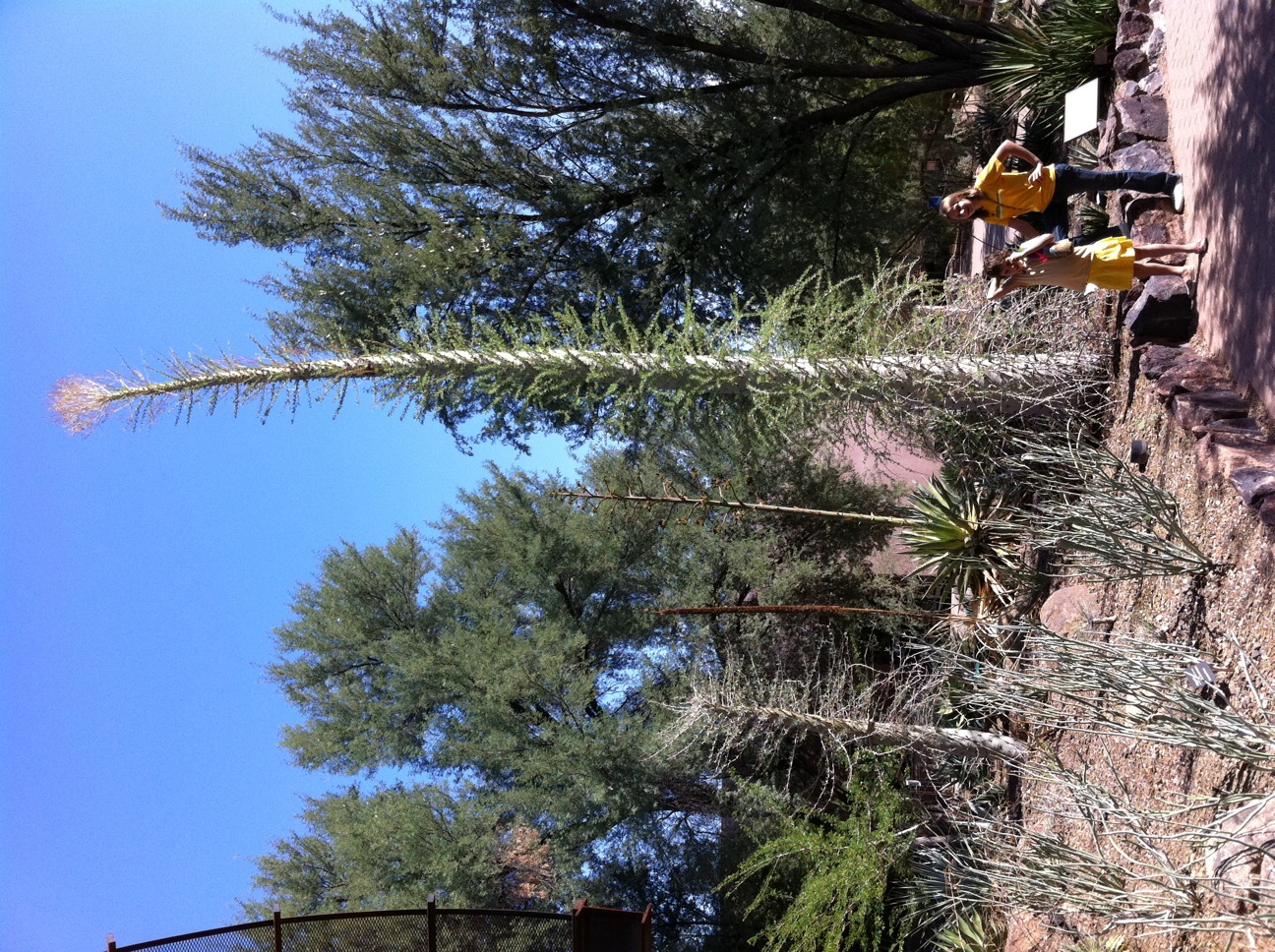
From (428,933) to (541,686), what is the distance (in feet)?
15.1

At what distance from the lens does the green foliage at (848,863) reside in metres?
7.85

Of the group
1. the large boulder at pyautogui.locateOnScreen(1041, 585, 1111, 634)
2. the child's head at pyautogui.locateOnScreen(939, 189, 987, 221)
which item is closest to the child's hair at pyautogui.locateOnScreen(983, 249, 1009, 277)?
the child's head at pyautogui.locateOnScreen(939, 189, 987, 221)

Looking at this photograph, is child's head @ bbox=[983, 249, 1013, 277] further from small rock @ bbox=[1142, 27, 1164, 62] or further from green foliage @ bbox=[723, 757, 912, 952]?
green foliage @ bbox=[723, 757, 912, 952]

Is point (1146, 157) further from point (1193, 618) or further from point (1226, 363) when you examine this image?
point (1193, 618)

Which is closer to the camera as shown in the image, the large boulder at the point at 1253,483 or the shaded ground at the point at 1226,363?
the large boulder at the point at 1253,483

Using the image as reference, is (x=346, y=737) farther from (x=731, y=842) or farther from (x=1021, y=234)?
(x=1021, y=234)

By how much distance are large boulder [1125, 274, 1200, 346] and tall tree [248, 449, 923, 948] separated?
4.86 m

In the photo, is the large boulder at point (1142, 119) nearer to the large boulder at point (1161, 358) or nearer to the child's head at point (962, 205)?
the child's head at point (962, 205)

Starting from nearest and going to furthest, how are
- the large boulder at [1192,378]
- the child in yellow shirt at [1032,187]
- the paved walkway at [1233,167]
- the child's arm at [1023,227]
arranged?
the paved walkway at [1233,167], the large boulder at [1192,378], the child in yellow shirt at [1032,187], the child's arm at [1023,227]

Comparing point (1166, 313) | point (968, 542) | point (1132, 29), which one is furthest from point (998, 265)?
point (968, 542)

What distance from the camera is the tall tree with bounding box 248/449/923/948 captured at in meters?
10.0

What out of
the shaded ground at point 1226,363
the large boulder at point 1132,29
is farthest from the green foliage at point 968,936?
the large boulder at point 1132,29

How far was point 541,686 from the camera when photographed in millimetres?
10477

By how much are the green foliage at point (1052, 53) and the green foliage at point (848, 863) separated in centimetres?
610
